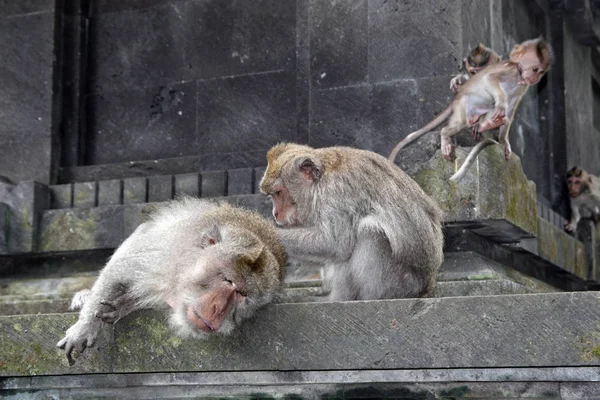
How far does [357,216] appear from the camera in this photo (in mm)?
6246

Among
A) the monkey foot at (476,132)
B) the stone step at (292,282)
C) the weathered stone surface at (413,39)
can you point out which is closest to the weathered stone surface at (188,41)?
the weathered stone surface at (413,39)

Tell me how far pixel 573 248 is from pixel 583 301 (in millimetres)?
7735

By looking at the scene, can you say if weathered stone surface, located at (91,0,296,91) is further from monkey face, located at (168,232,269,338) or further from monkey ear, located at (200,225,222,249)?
monkey face, located at (168,232,269,338)

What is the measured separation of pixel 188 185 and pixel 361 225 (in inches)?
128

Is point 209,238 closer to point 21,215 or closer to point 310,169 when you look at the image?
point 310,169

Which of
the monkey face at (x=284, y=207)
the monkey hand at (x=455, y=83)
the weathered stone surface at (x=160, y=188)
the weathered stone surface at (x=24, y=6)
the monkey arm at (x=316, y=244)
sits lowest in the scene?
the monkey arm at (x=316, y=244)

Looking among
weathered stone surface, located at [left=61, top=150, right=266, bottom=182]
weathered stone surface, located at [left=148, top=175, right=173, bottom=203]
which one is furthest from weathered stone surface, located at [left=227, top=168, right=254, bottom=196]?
weathered stone surface, located at [left=148, top=175, right=173, bottom=203]

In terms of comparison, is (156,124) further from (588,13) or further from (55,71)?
(588,13)

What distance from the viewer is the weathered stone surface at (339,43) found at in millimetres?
8750

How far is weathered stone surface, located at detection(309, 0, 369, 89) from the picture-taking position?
875 cm

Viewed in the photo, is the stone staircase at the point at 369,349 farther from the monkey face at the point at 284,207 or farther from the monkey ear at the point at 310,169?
the monkey ear at the point at 310,169

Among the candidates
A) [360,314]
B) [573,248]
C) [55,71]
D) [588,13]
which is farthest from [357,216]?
[588,13]

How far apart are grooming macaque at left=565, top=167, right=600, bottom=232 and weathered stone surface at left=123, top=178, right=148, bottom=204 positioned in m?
5.78

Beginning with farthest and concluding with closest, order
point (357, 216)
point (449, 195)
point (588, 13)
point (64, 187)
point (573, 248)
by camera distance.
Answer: point (588, 13)
point (573, 248)
point (64, 187)
point (449, 195)
point (357, 216)
